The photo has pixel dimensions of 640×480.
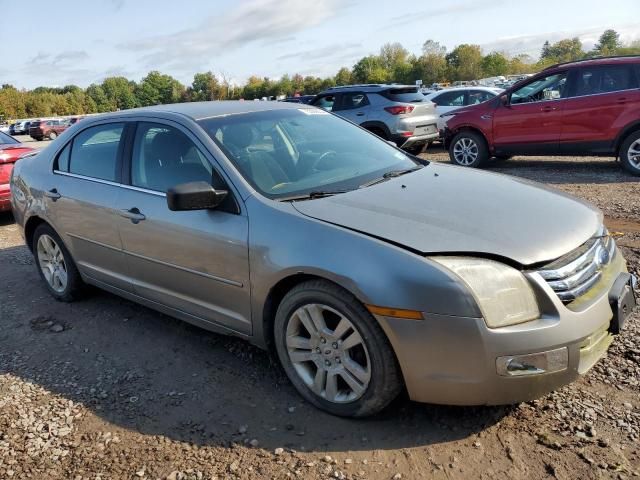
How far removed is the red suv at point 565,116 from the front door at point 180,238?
7329 millimetres

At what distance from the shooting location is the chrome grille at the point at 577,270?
2480 millimetres

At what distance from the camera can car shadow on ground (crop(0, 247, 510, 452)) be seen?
2.75m

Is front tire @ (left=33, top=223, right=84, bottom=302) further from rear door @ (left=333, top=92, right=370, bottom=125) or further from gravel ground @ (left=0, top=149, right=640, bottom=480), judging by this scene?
rear door @ (left=333, top=92, right=370, bottom=125)

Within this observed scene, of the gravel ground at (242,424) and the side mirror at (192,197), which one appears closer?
the gravel ground at (242,424)

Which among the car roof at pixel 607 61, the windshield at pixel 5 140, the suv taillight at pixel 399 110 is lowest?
the suv taillight at pixel 399 110

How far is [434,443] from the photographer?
262cm

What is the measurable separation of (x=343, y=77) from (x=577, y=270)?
279 ft

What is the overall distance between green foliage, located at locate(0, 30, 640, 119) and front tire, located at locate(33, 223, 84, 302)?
64.9 meters

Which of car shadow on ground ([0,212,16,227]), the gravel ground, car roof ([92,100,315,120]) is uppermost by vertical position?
car roof ([92,100,315,120])

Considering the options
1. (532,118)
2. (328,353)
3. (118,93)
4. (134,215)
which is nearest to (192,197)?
(134,215)

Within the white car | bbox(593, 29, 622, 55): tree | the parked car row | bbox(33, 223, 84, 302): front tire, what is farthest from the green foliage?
bbox(33, 223, 84, 302): front tire

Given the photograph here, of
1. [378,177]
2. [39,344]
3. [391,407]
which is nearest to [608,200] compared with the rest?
[378,177]

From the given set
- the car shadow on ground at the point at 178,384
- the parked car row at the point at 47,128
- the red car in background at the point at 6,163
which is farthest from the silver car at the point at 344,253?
the parked car row at the point at 47,128

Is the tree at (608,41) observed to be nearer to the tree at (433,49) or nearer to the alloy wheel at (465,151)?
the tree at (433,49)
